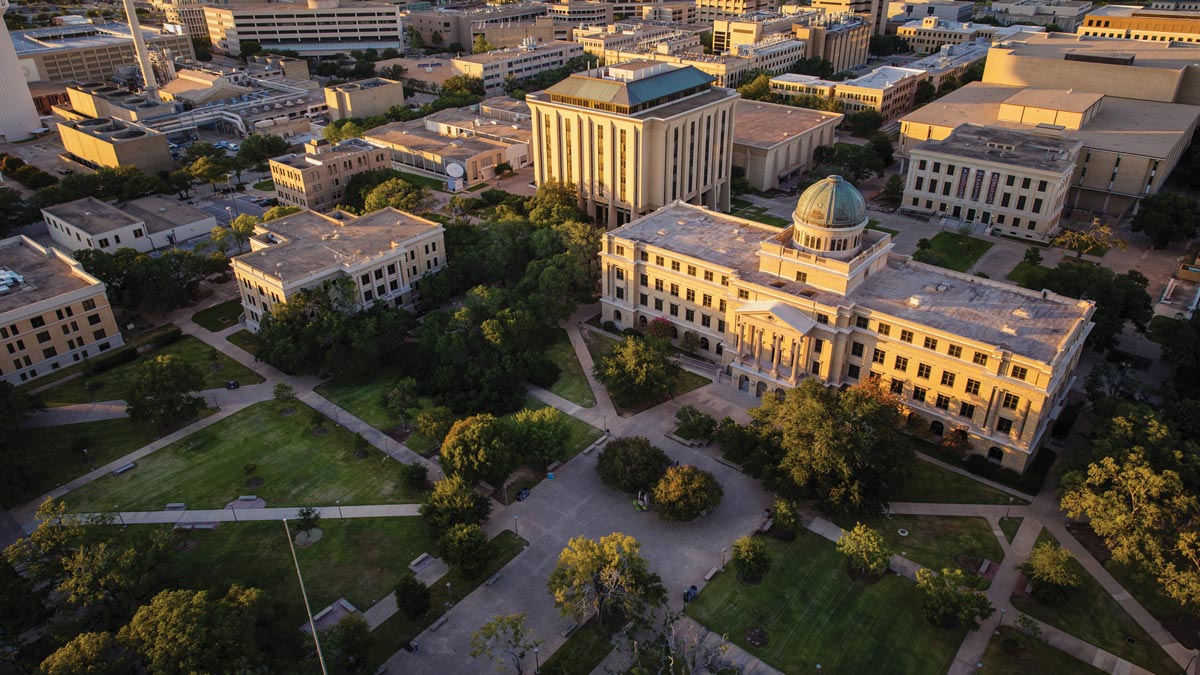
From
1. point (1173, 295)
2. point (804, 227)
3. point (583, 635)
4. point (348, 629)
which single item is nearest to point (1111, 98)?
point (1173, 295)

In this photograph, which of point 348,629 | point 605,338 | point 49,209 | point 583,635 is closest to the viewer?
point 348,629

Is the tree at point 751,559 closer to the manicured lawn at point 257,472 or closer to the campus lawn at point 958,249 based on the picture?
the manicured lawn at point 257,472

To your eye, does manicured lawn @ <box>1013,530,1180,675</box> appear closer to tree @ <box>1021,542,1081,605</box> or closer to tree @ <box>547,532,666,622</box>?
tree @ <box>1021,542,1081,605</box>

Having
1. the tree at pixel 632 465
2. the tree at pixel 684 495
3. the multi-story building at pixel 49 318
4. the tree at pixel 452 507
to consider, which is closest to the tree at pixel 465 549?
the tree at pixel 452 507

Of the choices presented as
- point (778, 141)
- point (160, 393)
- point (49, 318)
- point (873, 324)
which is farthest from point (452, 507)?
point (778, 141)

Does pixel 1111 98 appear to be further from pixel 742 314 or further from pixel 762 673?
pixel 762 673

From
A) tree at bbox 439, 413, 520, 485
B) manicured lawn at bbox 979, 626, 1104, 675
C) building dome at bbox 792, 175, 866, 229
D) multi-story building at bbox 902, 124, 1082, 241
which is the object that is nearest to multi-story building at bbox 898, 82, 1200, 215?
multi-story building at bbox 902, 124, 1082, 241
